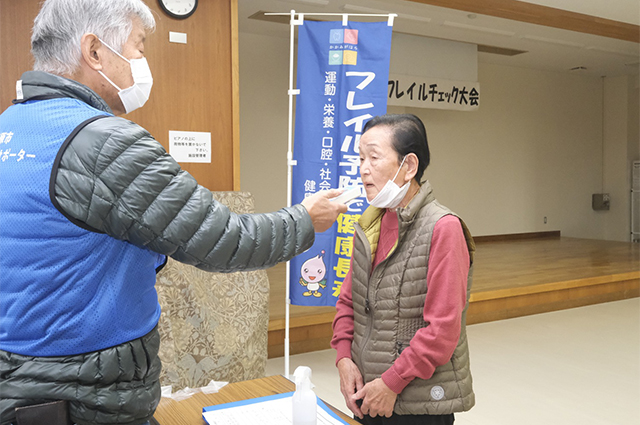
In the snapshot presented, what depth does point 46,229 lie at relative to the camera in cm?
86

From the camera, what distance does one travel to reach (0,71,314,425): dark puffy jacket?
857 millimetres

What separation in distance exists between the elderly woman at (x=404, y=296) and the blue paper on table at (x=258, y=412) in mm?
231

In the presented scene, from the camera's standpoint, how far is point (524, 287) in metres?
5.12

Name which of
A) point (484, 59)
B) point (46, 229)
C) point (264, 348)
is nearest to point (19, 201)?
point (46, 229)

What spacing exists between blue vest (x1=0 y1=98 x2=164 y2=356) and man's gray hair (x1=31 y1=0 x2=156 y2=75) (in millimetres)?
172

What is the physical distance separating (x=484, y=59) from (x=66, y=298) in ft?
29.2

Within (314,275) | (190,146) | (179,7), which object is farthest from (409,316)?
(179,7)

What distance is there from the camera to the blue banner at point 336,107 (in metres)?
3.17

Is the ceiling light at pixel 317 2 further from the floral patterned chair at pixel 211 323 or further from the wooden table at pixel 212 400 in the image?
the wooden table at pixel 212 400

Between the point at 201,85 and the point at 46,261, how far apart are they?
2.69 meters

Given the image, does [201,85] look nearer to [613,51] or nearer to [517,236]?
[613,51]

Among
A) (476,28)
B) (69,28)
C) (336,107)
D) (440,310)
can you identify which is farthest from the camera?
(476,28)

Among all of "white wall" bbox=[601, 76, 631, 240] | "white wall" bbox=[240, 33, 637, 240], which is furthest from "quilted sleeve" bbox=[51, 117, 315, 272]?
"white wall" bbox=[601, 76, 631, 240]

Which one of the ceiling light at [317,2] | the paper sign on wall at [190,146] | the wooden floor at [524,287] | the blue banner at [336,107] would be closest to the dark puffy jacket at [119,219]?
the blue banner at [336,107]
